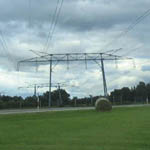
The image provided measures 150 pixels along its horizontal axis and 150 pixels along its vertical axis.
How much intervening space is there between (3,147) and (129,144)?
4.52m

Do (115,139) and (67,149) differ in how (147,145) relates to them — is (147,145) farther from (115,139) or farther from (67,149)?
(67,149)

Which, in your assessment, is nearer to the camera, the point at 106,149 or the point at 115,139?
the point at 106,149

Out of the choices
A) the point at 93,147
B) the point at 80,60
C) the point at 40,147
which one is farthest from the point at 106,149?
the point at 80,60

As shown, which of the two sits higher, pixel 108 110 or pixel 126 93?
pixel 126 93

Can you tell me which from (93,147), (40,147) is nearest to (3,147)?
(40,147)

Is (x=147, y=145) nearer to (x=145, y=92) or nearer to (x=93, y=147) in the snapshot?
(x=93, y=147)

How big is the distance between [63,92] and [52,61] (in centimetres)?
9277

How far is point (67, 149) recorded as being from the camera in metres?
11.2

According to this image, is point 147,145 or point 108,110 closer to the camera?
point 147,145

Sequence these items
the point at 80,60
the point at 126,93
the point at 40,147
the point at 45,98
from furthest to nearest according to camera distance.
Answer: the point at 126,93, the point at 45,98, the point at 80,60, the point at 40,147

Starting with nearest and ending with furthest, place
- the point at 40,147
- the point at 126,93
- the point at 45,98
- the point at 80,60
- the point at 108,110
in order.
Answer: the point at 40,147 < the point at 108,110 < the point at 80,60 < the point at 45,98 < the point at 126,93

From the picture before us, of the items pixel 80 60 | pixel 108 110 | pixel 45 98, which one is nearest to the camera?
pixel 108 110

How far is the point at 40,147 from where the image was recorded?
11.7 meters

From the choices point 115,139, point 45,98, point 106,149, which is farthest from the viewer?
point 45,98
